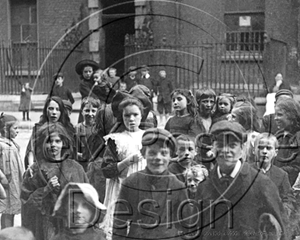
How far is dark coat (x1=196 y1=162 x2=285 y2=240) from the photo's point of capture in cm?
394

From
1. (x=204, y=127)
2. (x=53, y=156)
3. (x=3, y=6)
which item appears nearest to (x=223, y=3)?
(x=3, y=6)

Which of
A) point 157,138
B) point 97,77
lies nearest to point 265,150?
point 157,138

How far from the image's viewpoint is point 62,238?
3965mm

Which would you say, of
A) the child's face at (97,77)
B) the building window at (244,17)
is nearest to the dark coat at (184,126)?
the child's face at (97,77)

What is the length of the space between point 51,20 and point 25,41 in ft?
3.83

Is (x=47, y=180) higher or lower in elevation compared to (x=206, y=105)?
lower

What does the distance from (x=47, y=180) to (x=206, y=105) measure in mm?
2638

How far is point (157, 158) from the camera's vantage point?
3.94m

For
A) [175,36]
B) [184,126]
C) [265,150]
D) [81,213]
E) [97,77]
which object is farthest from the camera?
[175,36]

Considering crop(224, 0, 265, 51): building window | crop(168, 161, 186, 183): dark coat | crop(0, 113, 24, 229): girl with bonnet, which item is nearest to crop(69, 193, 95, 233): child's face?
crop(168, 161, 186, 183): dark coat

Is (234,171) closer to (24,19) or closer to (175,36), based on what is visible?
(175,36)

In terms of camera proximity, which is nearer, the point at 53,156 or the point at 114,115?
the point at 53,156

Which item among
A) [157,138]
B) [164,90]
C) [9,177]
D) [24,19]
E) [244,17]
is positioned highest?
[24,19]

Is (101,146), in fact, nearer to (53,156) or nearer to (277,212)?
(53,156)
